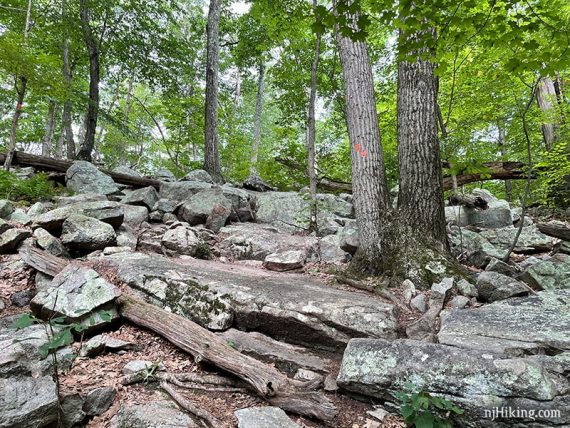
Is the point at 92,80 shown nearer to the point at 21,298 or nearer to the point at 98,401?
the point at 21,298

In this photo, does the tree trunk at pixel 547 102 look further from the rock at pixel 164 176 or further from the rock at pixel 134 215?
the rock at pixel 164 176

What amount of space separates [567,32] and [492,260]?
118 inches

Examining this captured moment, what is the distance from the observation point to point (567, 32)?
325 centimetres

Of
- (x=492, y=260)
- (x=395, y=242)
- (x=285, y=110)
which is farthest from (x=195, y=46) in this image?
(x=492, y=260)

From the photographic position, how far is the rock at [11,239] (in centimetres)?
464

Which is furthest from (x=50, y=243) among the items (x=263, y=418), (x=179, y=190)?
(x=263, y=418)

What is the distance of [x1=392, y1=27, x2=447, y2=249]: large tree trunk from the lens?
482cm

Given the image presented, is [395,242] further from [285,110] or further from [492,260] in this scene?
[285,110]

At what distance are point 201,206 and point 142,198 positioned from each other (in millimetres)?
1422

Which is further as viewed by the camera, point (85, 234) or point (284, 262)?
point (284, 262)

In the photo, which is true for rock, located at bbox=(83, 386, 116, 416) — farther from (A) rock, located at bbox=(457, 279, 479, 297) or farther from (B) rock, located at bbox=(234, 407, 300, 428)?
(A) rock, located at bbox=(457, 279, 479, 297)

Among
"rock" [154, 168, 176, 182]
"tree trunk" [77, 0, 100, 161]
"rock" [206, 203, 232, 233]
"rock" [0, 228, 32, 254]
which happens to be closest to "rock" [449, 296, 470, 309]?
"rock" [206, 203, 232, 233]

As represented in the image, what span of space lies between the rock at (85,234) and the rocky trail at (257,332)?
0.03 metres

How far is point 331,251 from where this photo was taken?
6.14 metres
